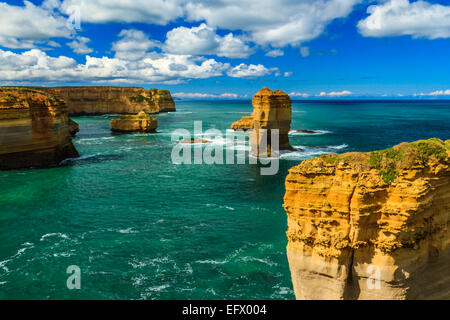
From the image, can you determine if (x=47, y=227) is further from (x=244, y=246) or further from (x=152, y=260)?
(x=244, y=246)

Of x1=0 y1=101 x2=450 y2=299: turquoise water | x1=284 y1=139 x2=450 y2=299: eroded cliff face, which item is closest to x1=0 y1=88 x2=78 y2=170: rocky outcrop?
x1=0 y1=101 x2=450 y2=299: turquoise water

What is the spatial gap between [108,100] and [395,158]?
175 m

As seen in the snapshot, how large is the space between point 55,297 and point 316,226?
15.3 metres

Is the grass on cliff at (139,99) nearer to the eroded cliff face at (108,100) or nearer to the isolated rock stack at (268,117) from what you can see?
the eroded cliff face at (108,100)

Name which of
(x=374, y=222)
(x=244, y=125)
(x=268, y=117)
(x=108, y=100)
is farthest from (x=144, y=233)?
(x=108, y=100)

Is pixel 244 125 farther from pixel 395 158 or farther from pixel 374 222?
pixel 374 222

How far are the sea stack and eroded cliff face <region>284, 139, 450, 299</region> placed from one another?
44.0 meters

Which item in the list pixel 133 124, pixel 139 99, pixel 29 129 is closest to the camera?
pixel 29 129

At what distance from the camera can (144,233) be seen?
25.7 metres

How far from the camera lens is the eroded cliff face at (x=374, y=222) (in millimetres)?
11484

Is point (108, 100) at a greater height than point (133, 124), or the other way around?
point (108, 100)

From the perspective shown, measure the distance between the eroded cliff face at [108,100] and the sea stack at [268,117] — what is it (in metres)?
128

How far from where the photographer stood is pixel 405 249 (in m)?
11.7
